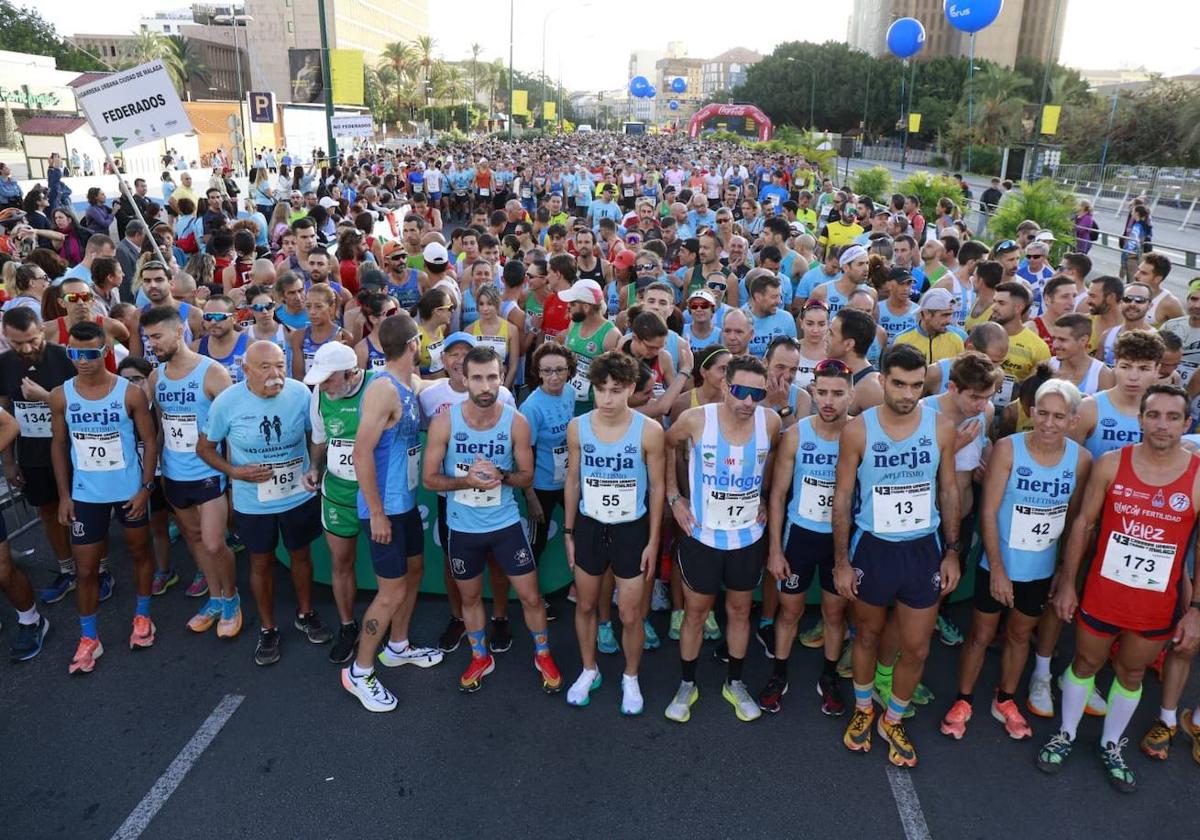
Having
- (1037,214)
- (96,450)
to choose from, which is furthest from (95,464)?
(1037,214)

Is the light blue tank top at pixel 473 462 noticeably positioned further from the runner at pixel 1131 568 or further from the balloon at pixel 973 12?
the balloon at pixel 973 12

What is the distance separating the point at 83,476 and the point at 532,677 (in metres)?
2.81

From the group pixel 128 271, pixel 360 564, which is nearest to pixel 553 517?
pixel 360 564

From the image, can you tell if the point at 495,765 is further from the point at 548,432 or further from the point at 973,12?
the point at 973,12

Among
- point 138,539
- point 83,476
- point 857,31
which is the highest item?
point 857,31

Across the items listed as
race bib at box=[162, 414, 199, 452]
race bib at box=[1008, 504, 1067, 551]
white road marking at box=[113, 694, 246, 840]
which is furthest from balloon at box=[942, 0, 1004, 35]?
white road marking at box=[113, 694, 246, 840]

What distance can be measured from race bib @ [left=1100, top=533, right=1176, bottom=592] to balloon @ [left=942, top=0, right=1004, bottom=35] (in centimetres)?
1773

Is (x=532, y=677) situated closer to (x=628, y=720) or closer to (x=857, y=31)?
(x=628, y=720)

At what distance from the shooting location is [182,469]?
185 inches

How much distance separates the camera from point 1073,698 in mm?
3914

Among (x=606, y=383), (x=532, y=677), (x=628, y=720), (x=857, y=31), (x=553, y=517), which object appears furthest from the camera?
(x=857, y=31)

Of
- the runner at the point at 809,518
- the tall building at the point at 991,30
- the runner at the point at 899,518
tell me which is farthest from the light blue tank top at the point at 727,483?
the tall building at the point at 991,30

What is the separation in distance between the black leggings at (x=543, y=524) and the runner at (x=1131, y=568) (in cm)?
270

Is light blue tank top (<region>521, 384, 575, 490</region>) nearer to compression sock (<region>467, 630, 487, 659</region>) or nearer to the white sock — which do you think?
compression sock (<region>467, 630, 487, 659</region>)
